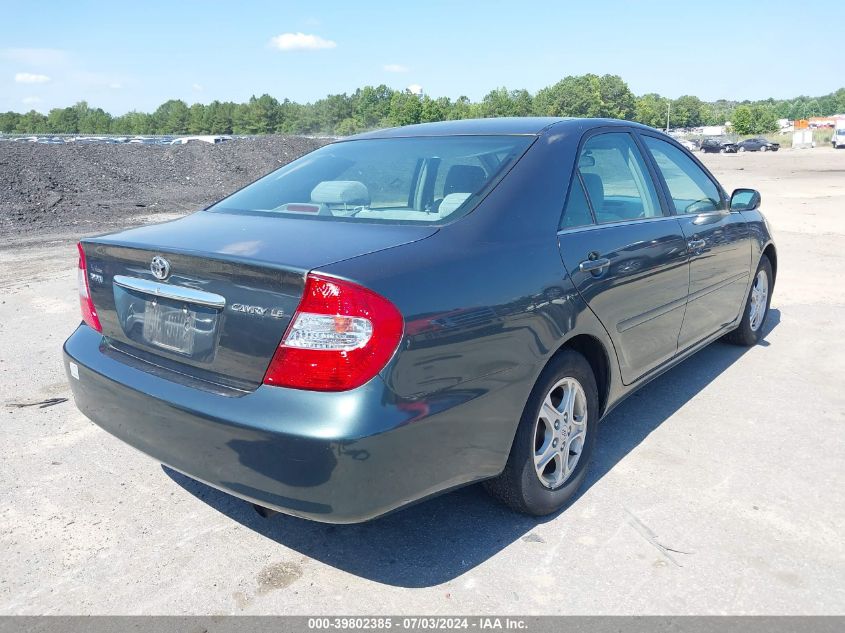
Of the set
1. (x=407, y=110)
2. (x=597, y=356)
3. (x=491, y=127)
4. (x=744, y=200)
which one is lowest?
(x=597, y=356)

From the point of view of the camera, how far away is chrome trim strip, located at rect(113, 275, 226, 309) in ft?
7.82

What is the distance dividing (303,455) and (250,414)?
240mm

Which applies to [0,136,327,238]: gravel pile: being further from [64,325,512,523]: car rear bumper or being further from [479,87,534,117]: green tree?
[479,87,534,117]: green tree

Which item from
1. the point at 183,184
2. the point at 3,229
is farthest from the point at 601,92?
the point at 3,229

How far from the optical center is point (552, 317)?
9.24 ft

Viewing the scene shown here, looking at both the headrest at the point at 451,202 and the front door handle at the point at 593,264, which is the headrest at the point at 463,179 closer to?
the headrest at the point at 451,202

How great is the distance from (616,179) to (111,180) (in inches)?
813

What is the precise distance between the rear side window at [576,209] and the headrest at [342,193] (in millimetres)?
893

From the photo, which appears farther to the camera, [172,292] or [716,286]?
[716,286]

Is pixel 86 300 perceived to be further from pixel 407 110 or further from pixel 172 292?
pixel 407 110

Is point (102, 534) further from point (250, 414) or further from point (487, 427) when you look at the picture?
point (487, 427)

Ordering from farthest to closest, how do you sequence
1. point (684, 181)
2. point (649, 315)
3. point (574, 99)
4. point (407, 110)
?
point (574, 99) < point (407, 110) < point (684, 181) < point (649, 315)

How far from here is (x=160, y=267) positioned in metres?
2.56

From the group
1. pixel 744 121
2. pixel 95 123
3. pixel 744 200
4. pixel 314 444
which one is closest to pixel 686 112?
pixel 744 121
